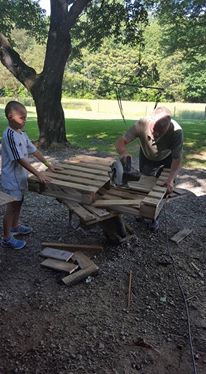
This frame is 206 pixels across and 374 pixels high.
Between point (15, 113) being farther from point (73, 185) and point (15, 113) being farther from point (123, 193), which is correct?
point (123, 193)

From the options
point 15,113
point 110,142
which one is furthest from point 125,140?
point 110,142

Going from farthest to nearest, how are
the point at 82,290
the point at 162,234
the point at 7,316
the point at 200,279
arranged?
the point at 162,234 < the point at 200,279 < the point at 82,290 < the point at 7,316

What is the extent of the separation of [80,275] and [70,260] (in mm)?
318

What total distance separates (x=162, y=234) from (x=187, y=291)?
1.45 metres

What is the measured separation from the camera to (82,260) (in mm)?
4125

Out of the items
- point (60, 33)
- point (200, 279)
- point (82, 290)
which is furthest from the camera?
point (60, 33)

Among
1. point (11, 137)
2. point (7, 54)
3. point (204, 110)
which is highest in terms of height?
point (7, 54)

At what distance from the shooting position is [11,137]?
4.08m

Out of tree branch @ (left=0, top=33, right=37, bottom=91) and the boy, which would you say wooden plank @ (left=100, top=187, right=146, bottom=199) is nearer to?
the boy

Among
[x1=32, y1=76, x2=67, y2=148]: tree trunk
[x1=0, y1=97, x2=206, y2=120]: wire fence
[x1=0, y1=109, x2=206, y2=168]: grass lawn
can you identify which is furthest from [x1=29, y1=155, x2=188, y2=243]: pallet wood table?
[x1=0, y1=97, x2=206, y2=120]: wire fence

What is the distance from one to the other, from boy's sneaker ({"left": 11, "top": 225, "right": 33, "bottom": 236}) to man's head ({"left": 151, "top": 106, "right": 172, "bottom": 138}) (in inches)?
79.4

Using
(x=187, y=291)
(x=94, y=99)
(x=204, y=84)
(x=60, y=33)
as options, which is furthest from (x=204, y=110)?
(x=187, y=291)

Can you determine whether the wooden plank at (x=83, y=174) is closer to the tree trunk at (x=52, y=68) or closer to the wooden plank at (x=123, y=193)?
the wooden plank at (x=123, y=193)

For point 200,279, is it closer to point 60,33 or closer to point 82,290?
point 82,290
